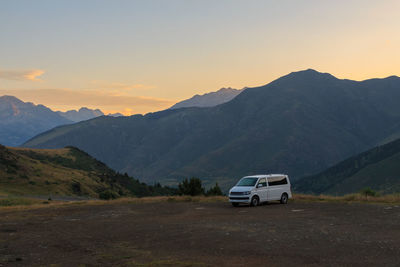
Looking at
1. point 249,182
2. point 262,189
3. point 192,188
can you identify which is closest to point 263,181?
point 262,189

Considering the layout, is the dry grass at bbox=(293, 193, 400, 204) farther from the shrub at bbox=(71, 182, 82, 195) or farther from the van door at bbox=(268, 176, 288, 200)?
the shrub at bbox=(71, 182, 82, 195)

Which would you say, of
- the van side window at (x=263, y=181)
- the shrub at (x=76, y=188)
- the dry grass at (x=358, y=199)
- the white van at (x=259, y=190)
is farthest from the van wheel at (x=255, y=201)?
the shrub at (x=76, y=188)

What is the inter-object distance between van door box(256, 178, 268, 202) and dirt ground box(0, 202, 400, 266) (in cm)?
210

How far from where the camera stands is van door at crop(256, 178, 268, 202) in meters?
29.3

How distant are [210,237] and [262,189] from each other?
12.6 m

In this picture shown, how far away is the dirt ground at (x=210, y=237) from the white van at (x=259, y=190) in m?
1.61

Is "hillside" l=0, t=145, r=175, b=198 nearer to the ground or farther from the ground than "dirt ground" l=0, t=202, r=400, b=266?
farther from the ground

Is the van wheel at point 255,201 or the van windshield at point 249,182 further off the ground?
the van windshield at point 249,182

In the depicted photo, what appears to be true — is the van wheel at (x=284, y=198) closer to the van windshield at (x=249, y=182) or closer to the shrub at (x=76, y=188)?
the van windshield at (x=249, y=182)

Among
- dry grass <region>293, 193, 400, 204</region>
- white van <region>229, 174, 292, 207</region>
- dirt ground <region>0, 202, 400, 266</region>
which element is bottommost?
dirt ground <region>0, 202, 400, 266</region>

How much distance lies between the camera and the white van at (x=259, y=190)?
2900 centimetres

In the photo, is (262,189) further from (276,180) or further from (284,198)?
(284,198)

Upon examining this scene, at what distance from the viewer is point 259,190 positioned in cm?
2928

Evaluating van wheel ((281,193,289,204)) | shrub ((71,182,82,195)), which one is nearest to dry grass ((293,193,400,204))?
van wheel ((281,193,289,204))
